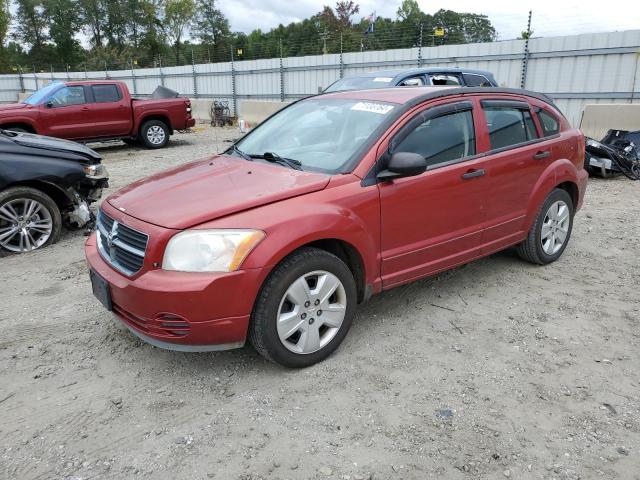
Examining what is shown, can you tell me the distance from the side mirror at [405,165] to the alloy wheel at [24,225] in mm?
4017

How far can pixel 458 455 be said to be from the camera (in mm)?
2568

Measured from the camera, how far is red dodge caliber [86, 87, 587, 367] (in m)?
2.89

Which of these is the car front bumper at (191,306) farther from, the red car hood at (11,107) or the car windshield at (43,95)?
the car windshield at (43,95)

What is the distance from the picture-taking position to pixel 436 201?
148 inches

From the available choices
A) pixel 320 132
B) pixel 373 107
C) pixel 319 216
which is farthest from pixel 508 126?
pixel 319 216

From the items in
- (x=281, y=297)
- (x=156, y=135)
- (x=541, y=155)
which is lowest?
(x=156, y=135)

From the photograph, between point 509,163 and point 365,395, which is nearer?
point 365,395

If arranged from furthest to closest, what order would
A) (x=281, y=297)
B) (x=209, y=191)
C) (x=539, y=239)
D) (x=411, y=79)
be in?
(x=411, y=79), (x=539, y=239), (x=209, y=191), (x=281, y=297)

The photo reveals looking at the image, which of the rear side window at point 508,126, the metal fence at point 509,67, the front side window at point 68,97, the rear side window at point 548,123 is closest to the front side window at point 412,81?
the rear side window at point 548,123

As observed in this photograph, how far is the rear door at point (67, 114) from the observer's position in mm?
11789

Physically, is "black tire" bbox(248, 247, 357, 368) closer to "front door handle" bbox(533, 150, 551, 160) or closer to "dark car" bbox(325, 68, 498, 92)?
"front door handle" bbox(533, 150, 551, 160)

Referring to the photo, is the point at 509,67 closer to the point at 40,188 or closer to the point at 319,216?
the point at 40,188

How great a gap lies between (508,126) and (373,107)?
4.31 feet

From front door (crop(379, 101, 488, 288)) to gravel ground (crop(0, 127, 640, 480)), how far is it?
1.58 feet
